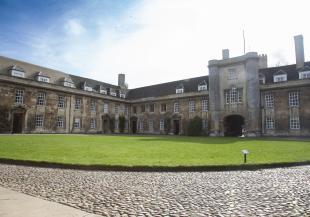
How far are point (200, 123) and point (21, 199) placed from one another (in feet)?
107

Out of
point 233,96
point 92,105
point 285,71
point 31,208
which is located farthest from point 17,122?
point 285,71

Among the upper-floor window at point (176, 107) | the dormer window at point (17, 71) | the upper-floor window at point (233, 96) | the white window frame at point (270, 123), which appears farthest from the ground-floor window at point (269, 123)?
the dormer window at point (17, 71)

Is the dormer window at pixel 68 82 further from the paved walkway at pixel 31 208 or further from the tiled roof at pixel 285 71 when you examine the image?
the paved walkway at pixel 31 208

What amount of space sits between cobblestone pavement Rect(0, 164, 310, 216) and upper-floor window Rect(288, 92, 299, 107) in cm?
2449

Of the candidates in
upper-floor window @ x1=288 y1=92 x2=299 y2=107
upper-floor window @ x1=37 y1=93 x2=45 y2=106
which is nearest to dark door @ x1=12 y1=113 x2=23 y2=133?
upper-floor window @ x1=37 y1=93 x2=45 y2=106

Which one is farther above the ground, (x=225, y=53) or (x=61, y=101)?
(x=225, y=53)

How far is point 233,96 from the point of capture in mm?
33469

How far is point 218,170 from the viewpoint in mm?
8906

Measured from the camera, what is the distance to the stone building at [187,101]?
97.3ft

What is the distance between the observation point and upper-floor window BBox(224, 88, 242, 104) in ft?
108

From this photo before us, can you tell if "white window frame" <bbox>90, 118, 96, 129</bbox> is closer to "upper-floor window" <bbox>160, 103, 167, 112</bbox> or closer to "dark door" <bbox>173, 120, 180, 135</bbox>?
"upper-floor window" <bbox>160, 103, 167, 112</bbox>

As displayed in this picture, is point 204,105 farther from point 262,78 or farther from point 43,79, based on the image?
point 43,79

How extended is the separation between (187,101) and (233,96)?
8240 mm

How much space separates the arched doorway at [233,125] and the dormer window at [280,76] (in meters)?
6.93
